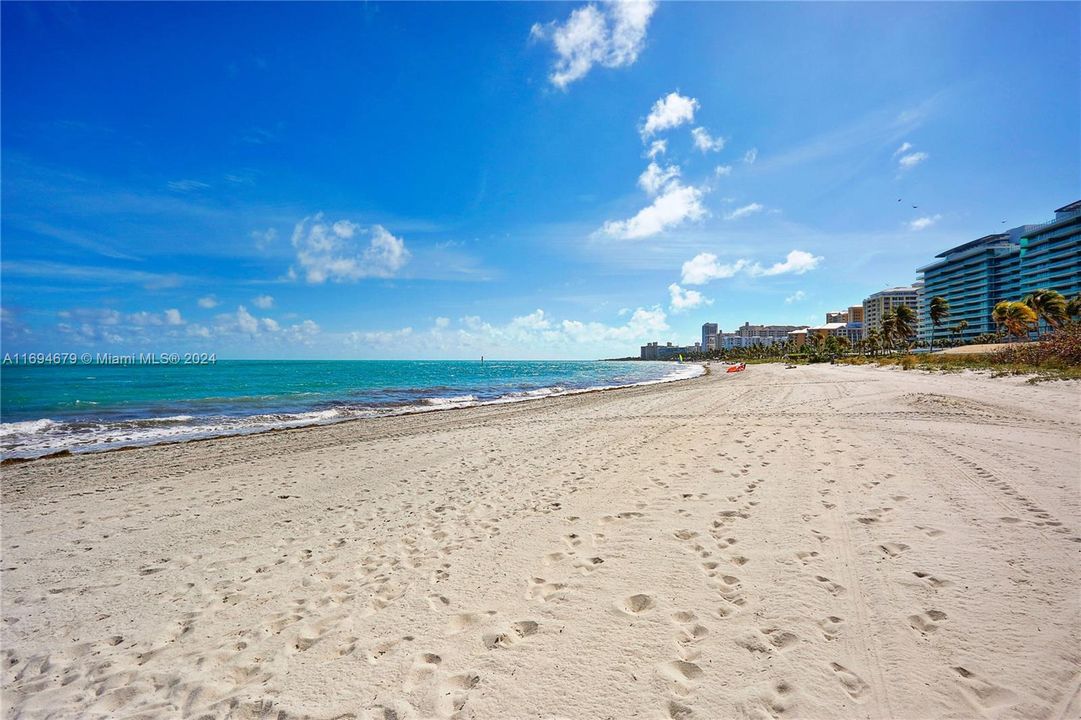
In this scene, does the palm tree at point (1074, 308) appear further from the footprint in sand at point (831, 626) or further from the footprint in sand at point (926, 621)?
the footprint in sand at point (831, 626)

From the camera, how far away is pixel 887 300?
582 ft

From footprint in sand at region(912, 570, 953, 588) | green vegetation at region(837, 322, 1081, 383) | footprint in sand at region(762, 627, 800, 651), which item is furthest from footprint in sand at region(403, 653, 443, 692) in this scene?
green vegetation at region(837, 322, 1081, 383)

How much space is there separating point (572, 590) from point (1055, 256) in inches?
6037

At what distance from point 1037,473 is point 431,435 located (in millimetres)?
13644

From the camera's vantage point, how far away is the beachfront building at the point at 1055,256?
313 feet

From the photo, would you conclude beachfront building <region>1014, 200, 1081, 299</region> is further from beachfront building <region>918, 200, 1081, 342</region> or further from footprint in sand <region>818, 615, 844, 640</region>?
footprint in sand <region>818, 615, 844, 640</region>

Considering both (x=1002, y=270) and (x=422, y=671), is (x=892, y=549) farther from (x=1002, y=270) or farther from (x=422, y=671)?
(x=1002, y=270)

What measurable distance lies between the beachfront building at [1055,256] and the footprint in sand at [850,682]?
463ft

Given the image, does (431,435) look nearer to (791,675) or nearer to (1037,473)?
(791,675)

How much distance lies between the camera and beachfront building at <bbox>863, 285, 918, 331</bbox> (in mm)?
175250

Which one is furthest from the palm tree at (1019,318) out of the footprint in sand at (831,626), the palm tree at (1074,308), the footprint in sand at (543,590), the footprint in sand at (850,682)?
the footprint in sand at (543,590)

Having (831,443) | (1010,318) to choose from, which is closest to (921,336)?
(1010,318)

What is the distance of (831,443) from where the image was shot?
32.4ft

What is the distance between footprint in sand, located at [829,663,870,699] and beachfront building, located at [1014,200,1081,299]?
463 feet
